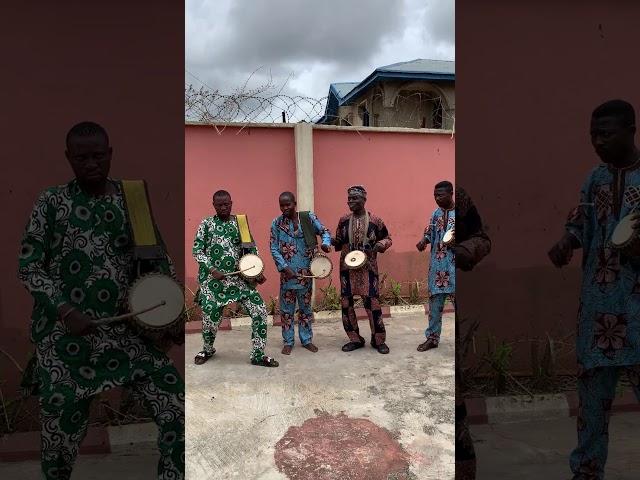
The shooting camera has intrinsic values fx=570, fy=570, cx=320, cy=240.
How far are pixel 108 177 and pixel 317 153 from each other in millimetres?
4587

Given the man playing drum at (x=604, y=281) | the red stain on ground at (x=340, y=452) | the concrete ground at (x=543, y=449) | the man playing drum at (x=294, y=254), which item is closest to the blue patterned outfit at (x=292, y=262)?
the man playing drum at (x=294, y=254)

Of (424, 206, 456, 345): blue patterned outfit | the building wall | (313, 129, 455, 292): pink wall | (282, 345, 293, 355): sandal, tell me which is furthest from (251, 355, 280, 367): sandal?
the building wall

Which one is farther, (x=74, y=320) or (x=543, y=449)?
(x=543, y=449)

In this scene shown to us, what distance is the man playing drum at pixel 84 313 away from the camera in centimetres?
188

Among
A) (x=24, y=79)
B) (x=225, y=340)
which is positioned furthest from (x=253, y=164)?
(x=24, y=79)

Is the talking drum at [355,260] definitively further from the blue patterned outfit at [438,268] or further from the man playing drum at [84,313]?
the man playing drum at [84,313]

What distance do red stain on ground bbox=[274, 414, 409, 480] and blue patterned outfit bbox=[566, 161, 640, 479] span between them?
1.08m

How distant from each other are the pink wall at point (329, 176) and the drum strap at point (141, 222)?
4.16m

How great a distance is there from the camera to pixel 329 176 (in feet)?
21.4

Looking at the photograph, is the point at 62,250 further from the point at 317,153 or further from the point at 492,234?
the point at 317,153

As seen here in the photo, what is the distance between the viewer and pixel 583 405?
74.4 inches

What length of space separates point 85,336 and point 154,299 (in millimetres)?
264

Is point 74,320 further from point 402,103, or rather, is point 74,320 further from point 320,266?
point 402,103

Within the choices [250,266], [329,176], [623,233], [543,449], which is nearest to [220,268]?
[250,266]
